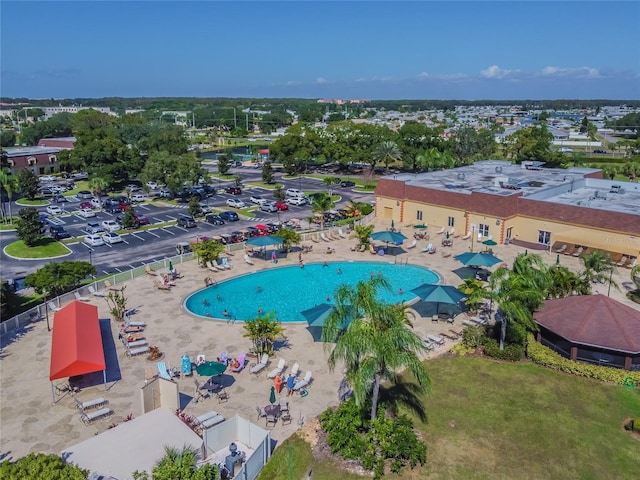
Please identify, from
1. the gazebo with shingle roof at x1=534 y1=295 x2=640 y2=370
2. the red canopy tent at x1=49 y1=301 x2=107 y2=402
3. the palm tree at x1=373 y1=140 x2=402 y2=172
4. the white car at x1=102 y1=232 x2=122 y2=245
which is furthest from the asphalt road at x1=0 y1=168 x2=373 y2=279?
the gazebo with shingle roof at x1=534 y1=295 x2=640 y2=370

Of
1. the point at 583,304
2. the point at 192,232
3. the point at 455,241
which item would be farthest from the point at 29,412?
the point at 455,241

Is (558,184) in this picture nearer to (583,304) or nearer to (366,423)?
(583,304)

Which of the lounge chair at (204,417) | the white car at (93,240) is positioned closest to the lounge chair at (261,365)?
the lounge chair at (204,417)

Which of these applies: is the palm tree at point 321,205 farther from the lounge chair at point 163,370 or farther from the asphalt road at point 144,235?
the lounge chair at point 163,370

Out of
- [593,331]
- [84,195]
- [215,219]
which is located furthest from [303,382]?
[84,195]

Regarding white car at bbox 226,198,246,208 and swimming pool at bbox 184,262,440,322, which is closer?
swimming pool at bbox 184,262,440,322

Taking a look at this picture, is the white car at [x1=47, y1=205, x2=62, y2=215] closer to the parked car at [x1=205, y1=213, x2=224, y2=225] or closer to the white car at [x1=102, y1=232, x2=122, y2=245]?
the white car at [x1=102, y1=232, x2=122, y2=245]
